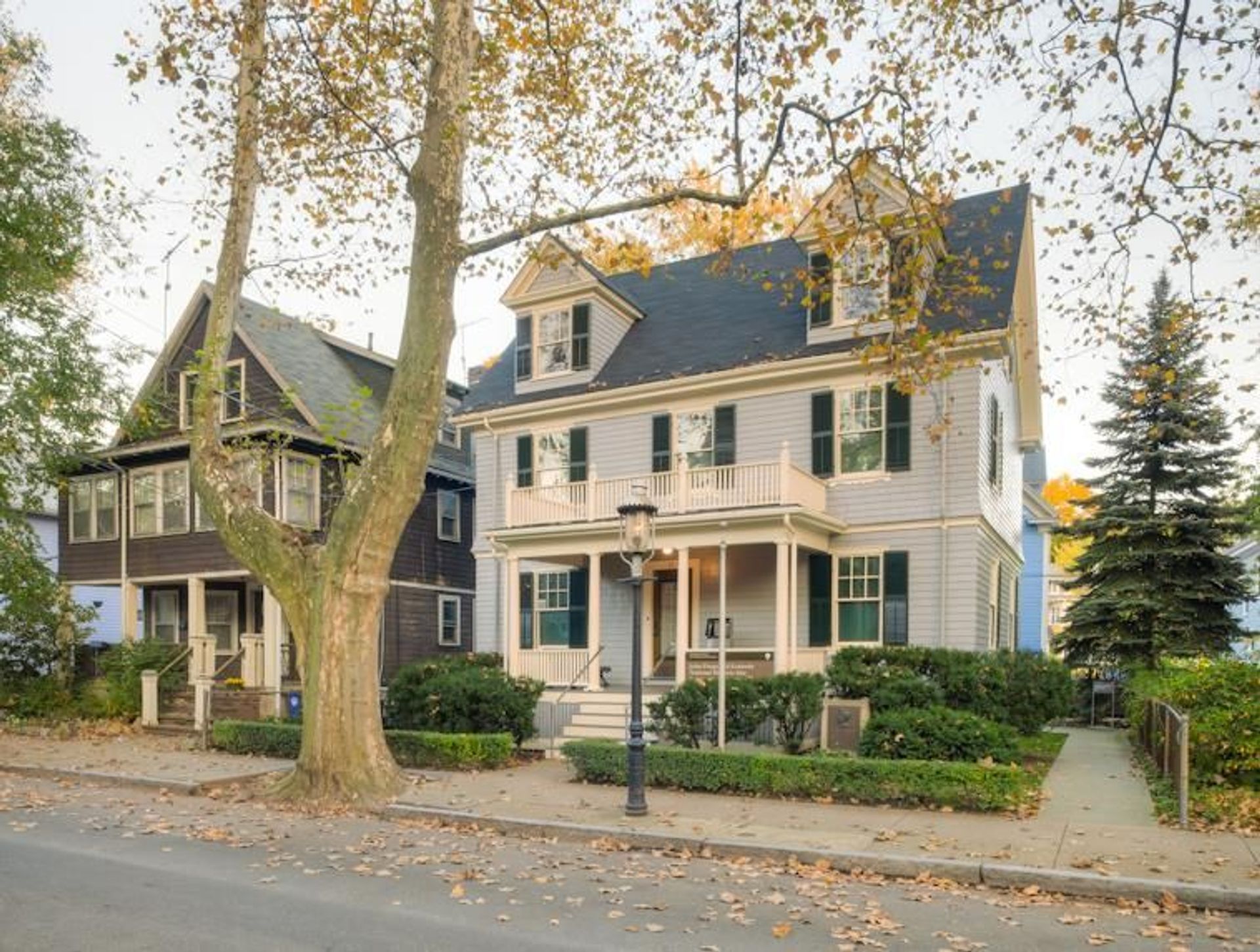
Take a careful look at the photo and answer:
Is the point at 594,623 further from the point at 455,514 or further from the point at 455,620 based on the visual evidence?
the point at 455,514

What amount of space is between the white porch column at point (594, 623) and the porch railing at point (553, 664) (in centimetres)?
29

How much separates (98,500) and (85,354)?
5.94 m

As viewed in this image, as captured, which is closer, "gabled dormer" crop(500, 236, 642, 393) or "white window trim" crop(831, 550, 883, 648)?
"white window trim" crop(831, 550, 883, 648)

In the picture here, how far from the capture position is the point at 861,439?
56.2 ft

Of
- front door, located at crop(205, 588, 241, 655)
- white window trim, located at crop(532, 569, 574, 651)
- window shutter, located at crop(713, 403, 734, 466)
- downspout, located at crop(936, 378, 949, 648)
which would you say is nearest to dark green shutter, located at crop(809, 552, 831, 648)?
downspout, located at crop(936, 378, 949, 648)

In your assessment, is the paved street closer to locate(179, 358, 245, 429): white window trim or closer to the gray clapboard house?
the gray clapboard house

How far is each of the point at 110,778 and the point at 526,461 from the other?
10.4 m

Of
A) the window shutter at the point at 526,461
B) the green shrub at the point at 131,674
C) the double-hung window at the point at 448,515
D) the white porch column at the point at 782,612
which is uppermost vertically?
the window shutter at the point at 526,461

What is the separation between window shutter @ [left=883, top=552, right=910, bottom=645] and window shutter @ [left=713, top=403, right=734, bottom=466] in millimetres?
3572

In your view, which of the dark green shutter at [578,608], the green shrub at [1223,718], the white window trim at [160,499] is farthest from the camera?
the white window trim at [160,499]

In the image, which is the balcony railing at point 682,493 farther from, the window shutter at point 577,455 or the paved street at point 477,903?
the paved street at point 477,903

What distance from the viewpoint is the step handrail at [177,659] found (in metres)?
19.9

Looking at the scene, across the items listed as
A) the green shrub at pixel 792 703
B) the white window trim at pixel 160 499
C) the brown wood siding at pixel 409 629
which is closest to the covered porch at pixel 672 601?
the green shrub at pixel 792 703

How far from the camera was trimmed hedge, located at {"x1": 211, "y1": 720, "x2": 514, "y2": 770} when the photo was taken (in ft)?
42.2
